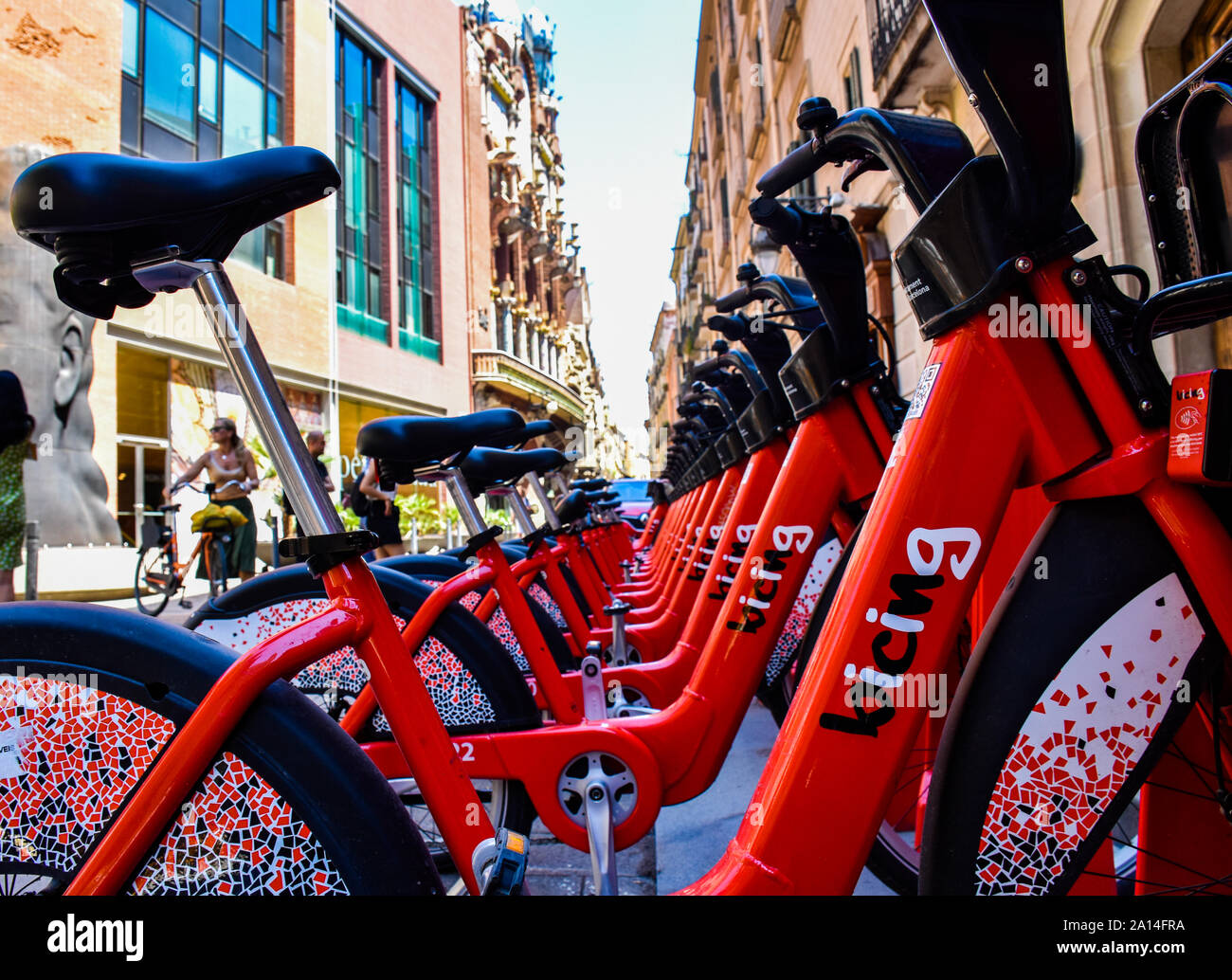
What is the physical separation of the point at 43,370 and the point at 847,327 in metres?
12.0

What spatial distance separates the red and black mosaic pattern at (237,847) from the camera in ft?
3.33

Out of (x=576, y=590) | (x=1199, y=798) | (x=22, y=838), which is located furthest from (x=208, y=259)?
(x=576, y=590)

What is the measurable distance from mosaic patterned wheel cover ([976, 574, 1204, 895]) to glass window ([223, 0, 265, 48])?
1842 centimetres

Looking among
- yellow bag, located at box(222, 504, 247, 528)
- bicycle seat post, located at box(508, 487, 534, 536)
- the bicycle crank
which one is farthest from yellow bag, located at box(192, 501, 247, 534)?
the bicycle crank

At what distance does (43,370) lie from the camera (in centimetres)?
1073

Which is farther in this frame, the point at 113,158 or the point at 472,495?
the point at 472,495

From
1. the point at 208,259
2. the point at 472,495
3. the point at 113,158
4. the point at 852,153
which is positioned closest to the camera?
the point at 113,158

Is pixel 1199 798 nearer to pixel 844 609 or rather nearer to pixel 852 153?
pixel 844 609

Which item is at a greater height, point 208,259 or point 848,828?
point 208,259

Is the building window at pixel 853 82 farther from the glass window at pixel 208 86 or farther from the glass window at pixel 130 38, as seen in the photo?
the glass window at pixel 208 86

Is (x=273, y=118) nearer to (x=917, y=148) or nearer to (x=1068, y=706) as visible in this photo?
(x=917, y=148)

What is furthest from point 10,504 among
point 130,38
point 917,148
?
point 130,38

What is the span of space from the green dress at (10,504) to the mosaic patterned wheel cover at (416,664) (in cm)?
283

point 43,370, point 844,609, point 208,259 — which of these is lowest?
point 844,609
